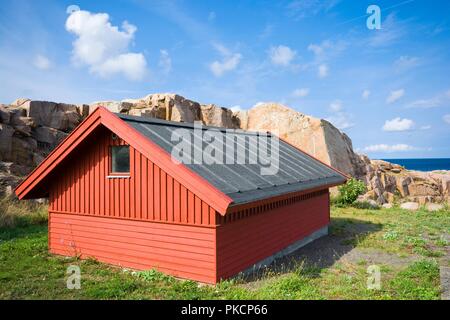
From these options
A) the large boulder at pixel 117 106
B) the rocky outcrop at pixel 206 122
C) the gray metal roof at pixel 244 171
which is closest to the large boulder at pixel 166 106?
the rocky outcrop at pixel 206 122

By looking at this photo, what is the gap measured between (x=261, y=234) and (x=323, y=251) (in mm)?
Result: 3769

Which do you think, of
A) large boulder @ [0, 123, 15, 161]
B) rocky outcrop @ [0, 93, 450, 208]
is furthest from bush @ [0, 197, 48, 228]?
large boulder @ [0, 123, 15, 161]

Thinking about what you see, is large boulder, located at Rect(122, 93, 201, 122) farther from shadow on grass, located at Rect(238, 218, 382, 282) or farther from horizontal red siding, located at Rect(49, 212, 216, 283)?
horizontal red siding, located at Rect(49, 212, 216, 283)

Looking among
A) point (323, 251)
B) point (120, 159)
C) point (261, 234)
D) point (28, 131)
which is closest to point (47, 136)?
point (28, 131)

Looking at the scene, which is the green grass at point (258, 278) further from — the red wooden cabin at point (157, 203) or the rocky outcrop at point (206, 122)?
the rocky outcrop at point (206, 122)

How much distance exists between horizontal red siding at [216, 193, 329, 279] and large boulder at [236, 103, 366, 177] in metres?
15.0

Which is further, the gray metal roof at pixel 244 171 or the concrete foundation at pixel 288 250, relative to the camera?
the concrete foundation at pixel 288 250

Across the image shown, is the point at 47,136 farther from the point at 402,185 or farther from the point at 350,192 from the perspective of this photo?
the point at 402,185

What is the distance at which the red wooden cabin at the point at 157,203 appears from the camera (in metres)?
9.28

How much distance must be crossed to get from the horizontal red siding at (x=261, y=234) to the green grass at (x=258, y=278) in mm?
527

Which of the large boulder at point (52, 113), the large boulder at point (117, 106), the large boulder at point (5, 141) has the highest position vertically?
the large boulder at point (117, 106)

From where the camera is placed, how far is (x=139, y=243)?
10664 millimetres
